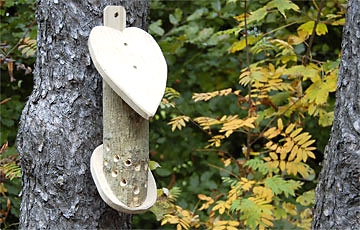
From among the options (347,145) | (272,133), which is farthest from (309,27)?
(347,145)

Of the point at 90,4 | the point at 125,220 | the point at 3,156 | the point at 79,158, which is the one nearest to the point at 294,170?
the point at 125,220

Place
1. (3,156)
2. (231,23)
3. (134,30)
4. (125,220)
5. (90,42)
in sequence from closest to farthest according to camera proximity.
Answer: (90,42) → (134,30) → (125,220) → (3,156) → (231,23)

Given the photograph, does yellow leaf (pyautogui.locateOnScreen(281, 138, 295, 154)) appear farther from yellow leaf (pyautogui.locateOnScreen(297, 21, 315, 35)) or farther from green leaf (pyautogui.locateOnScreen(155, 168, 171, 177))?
green leaf (pyautogui.locateOnScreen(155, 168, 171, 177))

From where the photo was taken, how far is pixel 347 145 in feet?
5.30

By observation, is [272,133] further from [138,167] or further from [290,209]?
[138,167]

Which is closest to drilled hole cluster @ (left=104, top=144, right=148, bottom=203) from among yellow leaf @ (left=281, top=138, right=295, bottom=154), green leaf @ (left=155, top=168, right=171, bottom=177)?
yellow leaf @ (left=281, top=138, right=295, bottom=154)

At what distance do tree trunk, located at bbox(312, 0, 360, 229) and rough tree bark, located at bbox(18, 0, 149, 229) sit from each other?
71cm

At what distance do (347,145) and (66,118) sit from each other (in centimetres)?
89

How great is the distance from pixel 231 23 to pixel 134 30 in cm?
162

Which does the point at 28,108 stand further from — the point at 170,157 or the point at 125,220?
the point at 170,157

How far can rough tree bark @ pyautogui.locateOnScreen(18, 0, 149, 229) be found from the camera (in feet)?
5.94

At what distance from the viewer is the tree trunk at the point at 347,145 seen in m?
1.60

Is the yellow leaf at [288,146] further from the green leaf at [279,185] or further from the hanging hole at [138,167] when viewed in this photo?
the hanging hole at [138,167]

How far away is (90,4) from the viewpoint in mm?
1806
